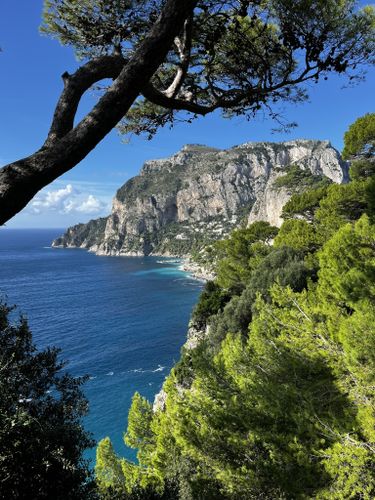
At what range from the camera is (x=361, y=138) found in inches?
655

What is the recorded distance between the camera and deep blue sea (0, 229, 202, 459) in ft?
80.8

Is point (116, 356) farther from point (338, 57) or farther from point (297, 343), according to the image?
point (338, 57)

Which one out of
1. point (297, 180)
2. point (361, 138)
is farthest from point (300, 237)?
point (297, 180)

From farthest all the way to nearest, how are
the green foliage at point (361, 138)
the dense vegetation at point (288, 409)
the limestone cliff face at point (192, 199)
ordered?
the limestone cliff face at point (192, 199)
the green foliage at point (361, 138)
the dense vegetation at point (288, 409)

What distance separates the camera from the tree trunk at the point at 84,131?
1.93 meters

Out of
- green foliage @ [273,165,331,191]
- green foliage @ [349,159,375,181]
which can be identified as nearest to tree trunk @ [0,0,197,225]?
green foliage @ [349,159,375,181]

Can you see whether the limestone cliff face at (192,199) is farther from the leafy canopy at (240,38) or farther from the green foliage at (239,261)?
the leafy canopy at (240,38)

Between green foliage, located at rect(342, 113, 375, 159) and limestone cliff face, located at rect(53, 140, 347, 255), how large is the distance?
109 m

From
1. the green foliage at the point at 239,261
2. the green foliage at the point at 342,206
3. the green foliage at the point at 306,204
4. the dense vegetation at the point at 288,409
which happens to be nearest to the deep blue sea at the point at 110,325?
the green foliage at the point at 239,261

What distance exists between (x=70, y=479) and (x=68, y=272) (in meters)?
84.5

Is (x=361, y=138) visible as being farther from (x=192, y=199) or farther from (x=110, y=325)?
(x=192, y=199)

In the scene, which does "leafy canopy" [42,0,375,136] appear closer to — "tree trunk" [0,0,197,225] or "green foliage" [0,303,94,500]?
"tree trunk" [0,0,197,225]

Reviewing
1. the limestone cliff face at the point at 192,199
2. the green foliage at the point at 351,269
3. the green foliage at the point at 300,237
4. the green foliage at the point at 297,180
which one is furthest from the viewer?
the limestone cliff face at the point at 192,199

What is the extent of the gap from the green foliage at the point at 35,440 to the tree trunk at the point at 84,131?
3.94 m
